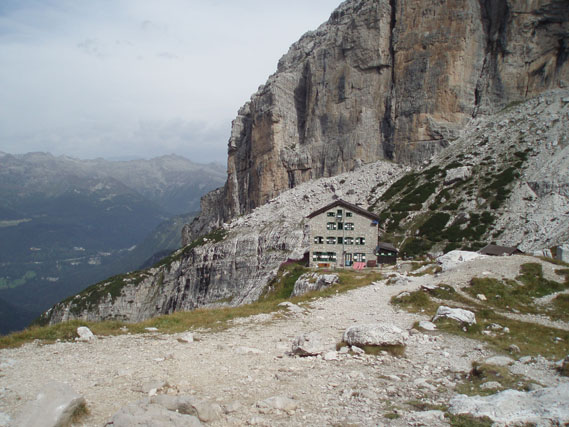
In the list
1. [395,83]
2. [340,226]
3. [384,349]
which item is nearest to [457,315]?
[384,349]

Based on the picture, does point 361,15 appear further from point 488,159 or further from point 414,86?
point 488,159

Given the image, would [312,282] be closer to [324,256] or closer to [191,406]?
[324,256]

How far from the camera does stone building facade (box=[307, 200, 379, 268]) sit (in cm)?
5297

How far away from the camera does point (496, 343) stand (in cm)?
1673

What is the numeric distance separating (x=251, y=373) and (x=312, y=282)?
78.1 feet

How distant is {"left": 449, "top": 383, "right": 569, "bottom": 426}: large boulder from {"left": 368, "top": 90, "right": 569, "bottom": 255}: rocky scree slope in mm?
49369

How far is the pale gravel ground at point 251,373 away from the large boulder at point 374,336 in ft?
2.32

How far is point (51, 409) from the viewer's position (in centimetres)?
957

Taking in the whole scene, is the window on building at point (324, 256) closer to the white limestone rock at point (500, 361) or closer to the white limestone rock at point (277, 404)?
the white limestone rock at point (500, 361)

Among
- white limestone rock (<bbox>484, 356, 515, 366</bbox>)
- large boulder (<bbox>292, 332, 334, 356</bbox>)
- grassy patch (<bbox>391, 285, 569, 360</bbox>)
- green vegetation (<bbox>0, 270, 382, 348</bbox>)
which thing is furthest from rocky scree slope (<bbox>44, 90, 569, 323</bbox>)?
white limestone rock (<bbox>484, 356, 515, 366</bbox>)

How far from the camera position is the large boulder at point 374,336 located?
15.5 m

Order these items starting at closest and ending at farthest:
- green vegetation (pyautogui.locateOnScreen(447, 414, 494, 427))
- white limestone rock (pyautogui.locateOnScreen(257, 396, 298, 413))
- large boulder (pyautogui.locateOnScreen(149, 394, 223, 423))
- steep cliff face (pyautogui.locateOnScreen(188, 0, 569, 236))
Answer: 1. green vegetation (pyautogui.locateOnScreen(447, 414, 494, 427))
2. large boulder (pyautogui.locateOnScreen(149, 394, 223, 423))
3. white limestone rock (pyautogui.locateOnScreen(257, 396, 298, 413))
4. steep cliff face (pyautogui.locateOnScreen(188, 0, 569, 236))

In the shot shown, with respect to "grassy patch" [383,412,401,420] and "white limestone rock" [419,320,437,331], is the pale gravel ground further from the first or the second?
"white limestone rock" [419,320,437,331]

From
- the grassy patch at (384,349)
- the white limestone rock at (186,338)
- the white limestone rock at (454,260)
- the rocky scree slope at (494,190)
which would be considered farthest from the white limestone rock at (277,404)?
the rocky scree slope at (494,190)
